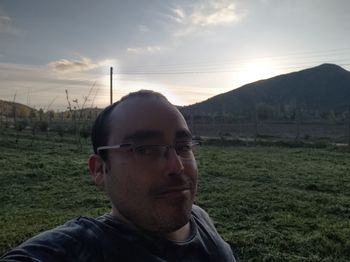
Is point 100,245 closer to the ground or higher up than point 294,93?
closer to the ground

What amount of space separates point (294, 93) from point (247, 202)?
8433 cm

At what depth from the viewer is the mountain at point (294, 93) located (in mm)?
81219

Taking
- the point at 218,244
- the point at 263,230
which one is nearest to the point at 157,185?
the point at 218,244

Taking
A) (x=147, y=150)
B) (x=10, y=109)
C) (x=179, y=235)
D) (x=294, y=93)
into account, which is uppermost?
(x=294, y=93)

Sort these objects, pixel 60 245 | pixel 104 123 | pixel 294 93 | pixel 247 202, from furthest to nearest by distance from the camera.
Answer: pixel 294 93, pixel 247 202, pixel 104 123, pixel 60 245

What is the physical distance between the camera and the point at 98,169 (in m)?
1.37

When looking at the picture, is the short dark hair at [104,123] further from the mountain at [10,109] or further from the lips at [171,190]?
the mountain at [10,109]

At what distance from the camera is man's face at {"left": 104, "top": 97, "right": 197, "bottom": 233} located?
4.02ft

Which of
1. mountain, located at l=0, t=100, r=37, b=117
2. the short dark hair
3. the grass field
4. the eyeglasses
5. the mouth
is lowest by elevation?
the grass field

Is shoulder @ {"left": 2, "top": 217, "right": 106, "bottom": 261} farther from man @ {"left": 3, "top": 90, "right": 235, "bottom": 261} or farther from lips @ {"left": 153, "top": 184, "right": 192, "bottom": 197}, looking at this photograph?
lips @ {"left": 153, "top": 184, "right": 192, "bottom": 197}

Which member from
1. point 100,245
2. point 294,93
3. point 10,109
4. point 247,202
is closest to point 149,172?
point 100,245

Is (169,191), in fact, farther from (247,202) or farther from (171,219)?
(247,202)

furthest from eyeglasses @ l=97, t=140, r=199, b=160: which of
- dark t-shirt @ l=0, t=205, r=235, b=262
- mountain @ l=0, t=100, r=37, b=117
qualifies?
mountain @ l=0, t=100, r=37, b=117

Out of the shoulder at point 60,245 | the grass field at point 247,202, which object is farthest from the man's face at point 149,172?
the grass field at point 247,202
